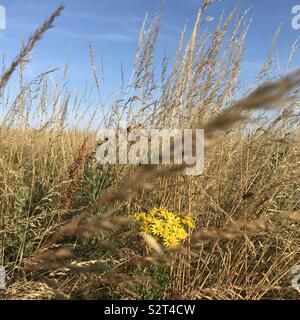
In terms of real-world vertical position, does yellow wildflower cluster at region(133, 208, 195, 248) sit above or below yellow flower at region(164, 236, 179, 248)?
above

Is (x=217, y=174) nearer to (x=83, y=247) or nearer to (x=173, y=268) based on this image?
(x=173, y=268)

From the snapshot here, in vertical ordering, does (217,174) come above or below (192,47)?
below

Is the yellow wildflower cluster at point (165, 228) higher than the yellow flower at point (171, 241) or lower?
higher

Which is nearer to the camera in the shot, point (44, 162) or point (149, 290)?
point (149, 290)

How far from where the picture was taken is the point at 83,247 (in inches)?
85.2
